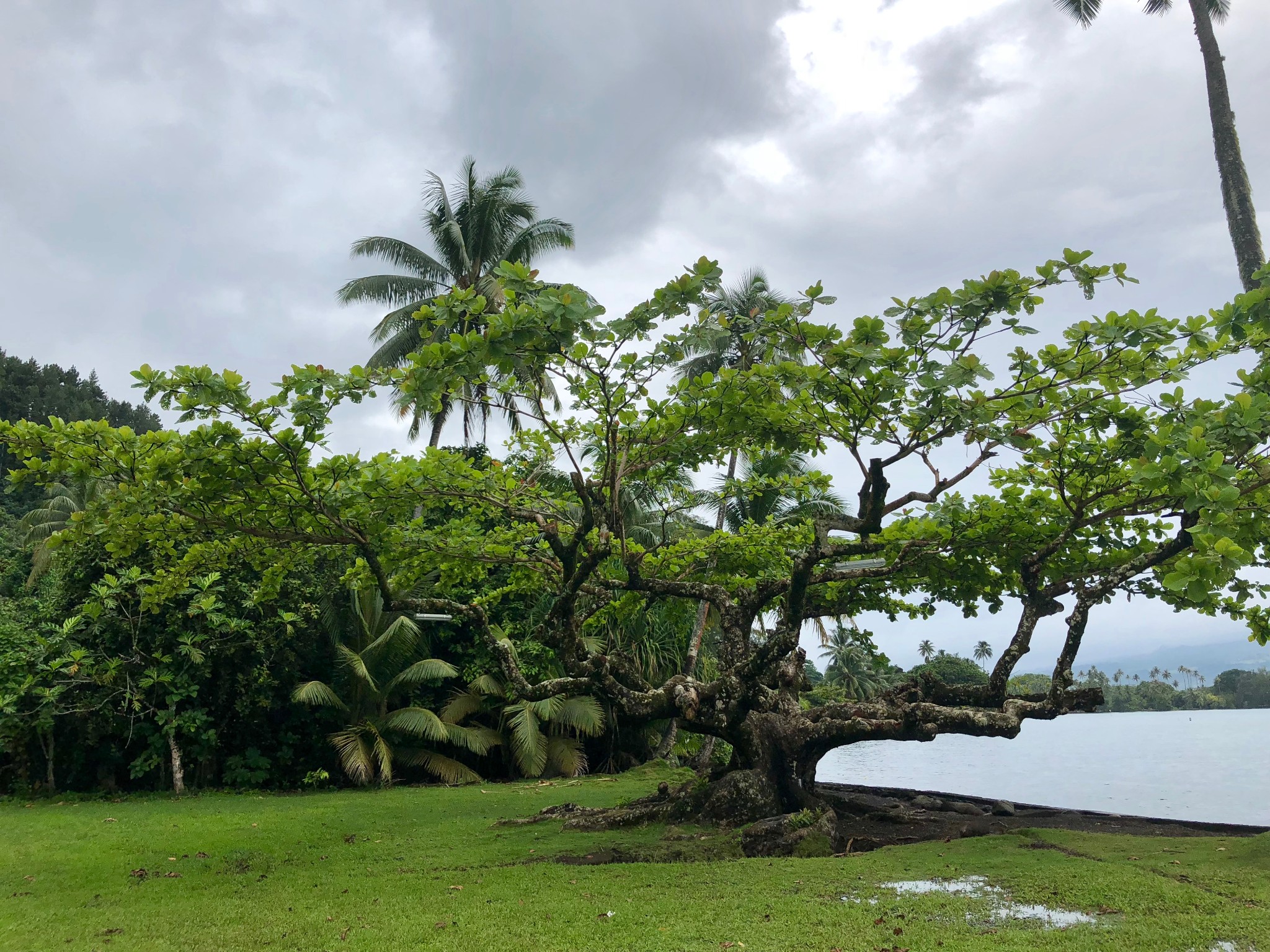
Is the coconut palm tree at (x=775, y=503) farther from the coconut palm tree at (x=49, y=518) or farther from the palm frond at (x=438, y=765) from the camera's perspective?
the coconut palm tree at (x=49, y=518)

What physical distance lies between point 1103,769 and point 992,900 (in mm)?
14283

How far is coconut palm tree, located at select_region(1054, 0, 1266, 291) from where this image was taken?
8.45 metres

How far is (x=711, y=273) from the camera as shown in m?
5.12

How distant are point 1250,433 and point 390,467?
6010 millimetres

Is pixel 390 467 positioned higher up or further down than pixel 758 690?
higher up

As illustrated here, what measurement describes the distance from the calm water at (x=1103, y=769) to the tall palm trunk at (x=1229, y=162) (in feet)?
20.1

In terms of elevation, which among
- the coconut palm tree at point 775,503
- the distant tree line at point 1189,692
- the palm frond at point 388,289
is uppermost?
the palm frond at point 388,289

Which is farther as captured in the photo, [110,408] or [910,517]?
[110,408]

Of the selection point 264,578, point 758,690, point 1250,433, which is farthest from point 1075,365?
point 264,578

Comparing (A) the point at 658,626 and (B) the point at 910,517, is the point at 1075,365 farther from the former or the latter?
(A) the point at 658,626

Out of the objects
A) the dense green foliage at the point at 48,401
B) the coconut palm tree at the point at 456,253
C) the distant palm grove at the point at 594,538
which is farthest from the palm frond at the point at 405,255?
the dense green foliage at the point at 48,401

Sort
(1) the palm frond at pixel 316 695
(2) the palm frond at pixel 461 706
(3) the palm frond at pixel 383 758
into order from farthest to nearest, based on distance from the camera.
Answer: (2) the palm frond at pixel 461 706 < (3) the palm frond at pixel 383 758 < (1) the palm frond at pixel 316 695

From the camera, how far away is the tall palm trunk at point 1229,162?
333 inches

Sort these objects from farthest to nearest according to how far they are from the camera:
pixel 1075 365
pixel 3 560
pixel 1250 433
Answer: pixel 3 560
pixel 1075 365
pixel 1250 433
